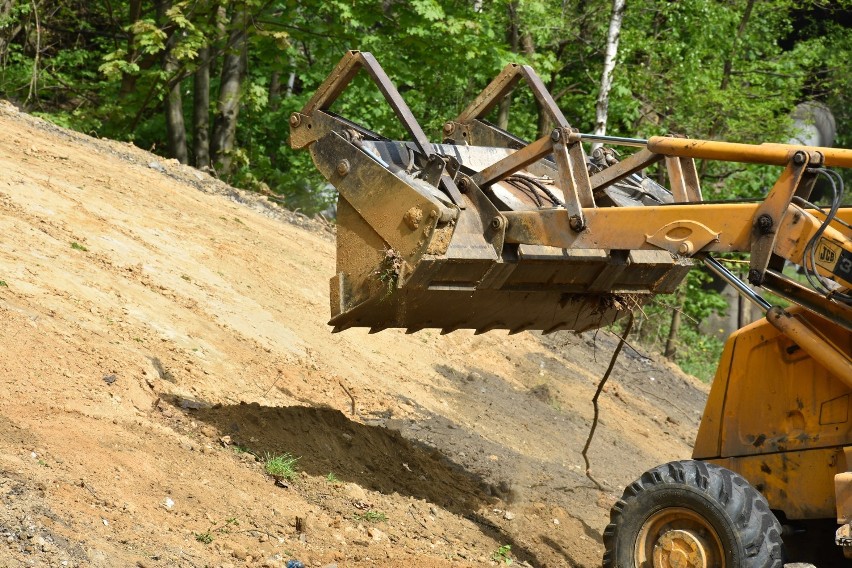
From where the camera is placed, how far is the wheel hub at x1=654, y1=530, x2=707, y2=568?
570 centimetres

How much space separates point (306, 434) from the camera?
25.3ft

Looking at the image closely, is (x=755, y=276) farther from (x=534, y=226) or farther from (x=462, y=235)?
(x=462, y=235)

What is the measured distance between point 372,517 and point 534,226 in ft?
6.45

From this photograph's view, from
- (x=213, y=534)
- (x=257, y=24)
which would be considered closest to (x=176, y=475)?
(x=213, y=534)

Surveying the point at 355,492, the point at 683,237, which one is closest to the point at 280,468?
the point at 355,492

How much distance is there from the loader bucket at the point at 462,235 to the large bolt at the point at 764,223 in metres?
0.89

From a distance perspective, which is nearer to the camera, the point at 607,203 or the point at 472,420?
the point at 607,203

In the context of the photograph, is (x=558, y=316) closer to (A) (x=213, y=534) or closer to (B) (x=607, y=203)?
(B) (x=607, y=203)

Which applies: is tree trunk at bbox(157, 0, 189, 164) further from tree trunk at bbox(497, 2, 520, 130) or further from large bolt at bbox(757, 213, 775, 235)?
large bolt at bbox(757, 213, 775, 235)

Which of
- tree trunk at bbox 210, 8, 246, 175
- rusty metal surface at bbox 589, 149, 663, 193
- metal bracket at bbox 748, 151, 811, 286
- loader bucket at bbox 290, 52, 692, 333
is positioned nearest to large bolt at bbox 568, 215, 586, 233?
loader bucket at bbox 290, 52, 692, 333

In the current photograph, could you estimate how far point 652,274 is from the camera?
723cm

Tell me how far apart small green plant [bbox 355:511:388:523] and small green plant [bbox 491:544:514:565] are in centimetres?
69

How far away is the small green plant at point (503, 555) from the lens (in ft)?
22.1

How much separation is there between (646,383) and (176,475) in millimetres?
9725
